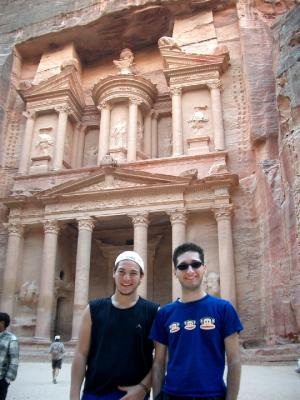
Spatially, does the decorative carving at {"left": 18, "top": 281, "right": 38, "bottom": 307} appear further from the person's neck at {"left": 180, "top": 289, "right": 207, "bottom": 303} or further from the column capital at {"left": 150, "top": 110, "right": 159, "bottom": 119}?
the person's neck at {"left": 180, "top": 289, "right": 207, "bottom": 303}

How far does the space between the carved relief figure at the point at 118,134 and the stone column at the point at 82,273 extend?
5.06 m

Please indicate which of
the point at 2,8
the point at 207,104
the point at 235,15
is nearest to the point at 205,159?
the point at 207,104

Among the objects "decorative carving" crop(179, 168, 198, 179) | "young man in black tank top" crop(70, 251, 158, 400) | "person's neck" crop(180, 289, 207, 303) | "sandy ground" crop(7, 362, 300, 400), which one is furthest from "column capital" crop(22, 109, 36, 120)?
"person's neck" crop(180, 289, 207, 303)

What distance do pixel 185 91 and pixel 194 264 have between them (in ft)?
62.3

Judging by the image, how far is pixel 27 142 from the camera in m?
21.9

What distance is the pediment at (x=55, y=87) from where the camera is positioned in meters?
22.5

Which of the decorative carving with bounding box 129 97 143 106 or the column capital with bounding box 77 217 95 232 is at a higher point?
the decorative carving with bounding box 129 97 143 106

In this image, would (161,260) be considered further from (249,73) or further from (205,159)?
(249,73)

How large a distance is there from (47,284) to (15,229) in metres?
3.24

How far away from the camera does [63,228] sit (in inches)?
755

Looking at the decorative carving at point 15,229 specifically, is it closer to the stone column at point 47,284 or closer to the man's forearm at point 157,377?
the stone column at point 47,284

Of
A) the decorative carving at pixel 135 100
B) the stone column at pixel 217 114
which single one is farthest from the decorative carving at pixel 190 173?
the decorative carving at pixel 135 100

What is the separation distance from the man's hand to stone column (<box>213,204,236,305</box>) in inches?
516

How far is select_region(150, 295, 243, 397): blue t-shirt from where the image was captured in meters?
2.88
